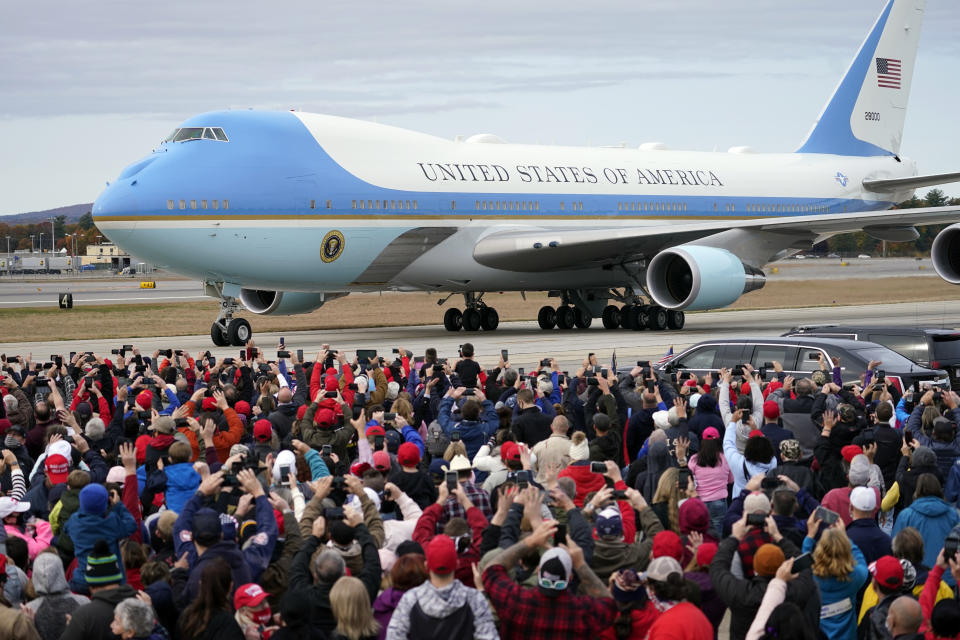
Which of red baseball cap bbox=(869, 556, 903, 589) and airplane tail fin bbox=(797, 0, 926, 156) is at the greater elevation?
airplane tail fin bbox=(797, 0, 926, 156)

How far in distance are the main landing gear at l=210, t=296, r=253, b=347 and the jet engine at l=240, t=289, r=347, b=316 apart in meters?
2.70

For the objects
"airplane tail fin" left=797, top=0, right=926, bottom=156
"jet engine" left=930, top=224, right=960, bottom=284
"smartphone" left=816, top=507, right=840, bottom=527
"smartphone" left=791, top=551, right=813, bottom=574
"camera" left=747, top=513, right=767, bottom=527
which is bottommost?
"smartphone" left=791, top=551, right=813, bottom=574

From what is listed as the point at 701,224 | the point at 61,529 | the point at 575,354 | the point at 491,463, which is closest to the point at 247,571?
the point at 61,529

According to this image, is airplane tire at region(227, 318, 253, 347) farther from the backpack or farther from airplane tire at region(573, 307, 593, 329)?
the backpack

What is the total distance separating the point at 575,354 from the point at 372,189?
6.21 metres

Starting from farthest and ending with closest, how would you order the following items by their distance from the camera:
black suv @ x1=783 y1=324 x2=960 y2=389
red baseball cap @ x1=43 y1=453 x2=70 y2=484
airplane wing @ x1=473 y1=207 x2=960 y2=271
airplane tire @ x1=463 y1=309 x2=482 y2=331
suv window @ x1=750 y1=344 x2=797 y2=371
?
airplane tire @ x1=463 y1=309 x2=482 y2=331 → airplane wing @ x1=473 y1=207 x2=960 y2=271 → black suv @ x1=783 y1=324 x2=960 y2=389 → suv window @ x1=750 y1=344 x2=797 y2=371 → red baseball cap @ x1=43 y1=453 x2=70 y2=484

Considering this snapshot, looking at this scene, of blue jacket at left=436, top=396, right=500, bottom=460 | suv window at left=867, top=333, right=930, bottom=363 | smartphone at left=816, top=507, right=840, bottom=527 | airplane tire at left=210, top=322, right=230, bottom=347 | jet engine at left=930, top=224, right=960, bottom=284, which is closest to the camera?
smartphone at left=816, top=507, right=840, bottom=527

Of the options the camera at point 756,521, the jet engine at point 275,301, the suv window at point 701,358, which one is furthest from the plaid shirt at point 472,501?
the jet engine at point 275,301

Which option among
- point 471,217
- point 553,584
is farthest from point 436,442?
point 471,217

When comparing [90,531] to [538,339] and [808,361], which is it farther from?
[538,339]

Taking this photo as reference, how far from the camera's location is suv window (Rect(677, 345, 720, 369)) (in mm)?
16688

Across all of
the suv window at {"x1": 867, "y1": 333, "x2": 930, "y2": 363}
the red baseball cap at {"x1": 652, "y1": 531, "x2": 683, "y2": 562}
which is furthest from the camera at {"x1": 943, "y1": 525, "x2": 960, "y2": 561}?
the suv window at {"x1": 867, "y1": 333, "x2": 930, "y2": 363}

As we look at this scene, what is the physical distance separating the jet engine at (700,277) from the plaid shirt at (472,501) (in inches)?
808

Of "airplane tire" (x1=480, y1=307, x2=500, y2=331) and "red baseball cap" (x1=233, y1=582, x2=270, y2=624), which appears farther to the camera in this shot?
"airplane tire" (x1=480, y1=307, x2=500, y2=331)
